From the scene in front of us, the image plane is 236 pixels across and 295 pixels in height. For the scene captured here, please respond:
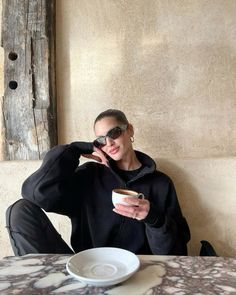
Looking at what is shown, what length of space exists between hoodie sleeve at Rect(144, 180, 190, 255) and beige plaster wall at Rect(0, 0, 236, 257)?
0.78 ft

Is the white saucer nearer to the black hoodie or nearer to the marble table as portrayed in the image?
the marble table

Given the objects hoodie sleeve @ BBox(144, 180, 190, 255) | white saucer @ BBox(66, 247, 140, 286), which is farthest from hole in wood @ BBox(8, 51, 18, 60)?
white saucer @ BBox(66, 247, 140, 286)

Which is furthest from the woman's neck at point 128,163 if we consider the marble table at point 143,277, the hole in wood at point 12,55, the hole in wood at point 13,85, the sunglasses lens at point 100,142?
the hole in wood at point 12,55

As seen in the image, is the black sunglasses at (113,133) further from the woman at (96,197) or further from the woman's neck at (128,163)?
the woman's neck at (128,163)

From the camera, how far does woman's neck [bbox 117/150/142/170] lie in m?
1.73

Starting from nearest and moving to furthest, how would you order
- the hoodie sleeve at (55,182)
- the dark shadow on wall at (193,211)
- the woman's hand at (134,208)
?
1. the woman's hand at (134,208)
2. the hoodie sleeve at (55,182)
3. the dark shadow on wall at (193,211)

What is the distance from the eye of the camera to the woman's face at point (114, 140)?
1622 millimetres

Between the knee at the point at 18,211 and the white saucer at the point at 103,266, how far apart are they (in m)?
0.50

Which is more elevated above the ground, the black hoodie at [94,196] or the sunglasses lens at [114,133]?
the sunglasses lens at [114,133]

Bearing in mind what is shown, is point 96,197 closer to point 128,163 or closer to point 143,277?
point 128,163

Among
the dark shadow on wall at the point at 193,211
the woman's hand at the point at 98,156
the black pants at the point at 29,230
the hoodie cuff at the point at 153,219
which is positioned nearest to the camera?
the hoodie cuff at the point at 153,219

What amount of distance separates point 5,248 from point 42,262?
1027 millimetres

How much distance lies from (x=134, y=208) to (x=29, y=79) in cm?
125

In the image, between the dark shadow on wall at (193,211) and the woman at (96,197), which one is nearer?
the woman at (96,197)
